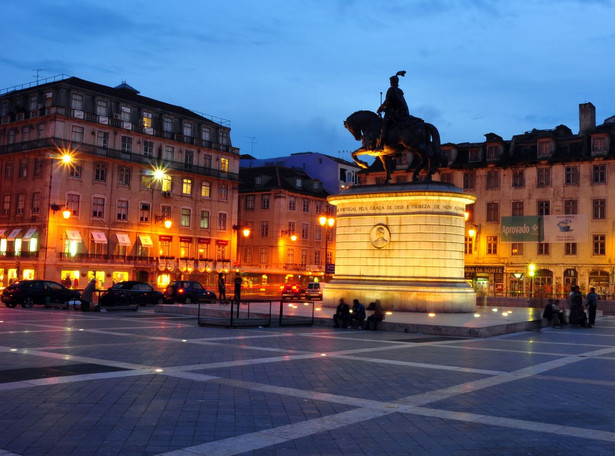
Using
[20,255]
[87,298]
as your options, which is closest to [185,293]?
[87,298]

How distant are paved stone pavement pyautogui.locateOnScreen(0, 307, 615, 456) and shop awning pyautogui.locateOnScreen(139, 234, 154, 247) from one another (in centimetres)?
5060

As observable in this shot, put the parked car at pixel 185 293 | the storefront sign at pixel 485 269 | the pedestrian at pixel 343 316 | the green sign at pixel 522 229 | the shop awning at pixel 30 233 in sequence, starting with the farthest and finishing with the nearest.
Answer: the storefront sign at pixel 485 269
the green sign at pixel 522 229
the shop awning at pixel 30 233
the parked car at pixel 185 293
the pedestrian at pixel 343 316

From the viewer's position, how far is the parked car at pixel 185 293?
42.2 meters

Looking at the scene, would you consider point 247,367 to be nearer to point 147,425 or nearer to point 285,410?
point 285,410

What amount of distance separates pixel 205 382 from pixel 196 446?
423cm

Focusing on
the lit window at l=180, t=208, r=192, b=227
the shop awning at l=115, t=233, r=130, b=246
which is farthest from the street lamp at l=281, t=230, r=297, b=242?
the shop awning at l=115, t=233, r=130, b=246

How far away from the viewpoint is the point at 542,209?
210 feet

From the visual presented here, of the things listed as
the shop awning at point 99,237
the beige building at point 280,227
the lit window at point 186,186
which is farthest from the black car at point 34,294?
the beige building at point 280,227

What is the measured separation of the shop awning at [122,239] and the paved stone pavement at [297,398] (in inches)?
1923

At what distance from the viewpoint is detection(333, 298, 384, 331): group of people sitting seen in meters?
23.7

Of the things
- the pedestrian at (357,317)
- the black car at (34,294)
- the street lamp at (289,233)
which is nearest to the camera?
the pedestrian at (357,317)

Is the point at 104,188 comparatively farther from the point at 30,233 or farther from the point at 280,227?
the point at 280,227

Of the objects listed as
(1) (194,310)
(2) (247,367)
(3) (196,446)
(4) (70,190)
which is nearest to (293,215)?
(4) (70,190)

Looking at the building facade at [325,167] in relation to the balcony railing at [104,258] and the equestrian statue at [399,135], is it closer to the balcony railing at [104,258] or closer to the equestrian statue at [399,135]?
the balcony railing at [104,258]
